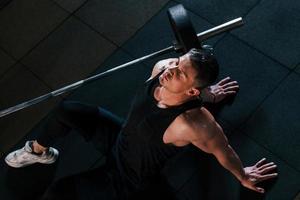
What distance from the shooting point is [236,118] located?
11.0 feet

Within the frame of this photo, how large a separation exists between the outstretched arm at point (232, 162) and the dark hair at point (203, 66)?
0.26 metres

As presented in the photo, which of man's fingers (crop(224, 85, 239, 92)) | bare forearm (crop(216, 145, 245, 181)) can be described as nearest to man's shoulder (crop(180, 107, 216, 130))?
bare forearm (crop(216, 145, 245, 181))

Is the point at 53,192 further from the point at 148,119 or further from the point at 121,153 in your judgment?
the point at 148,119

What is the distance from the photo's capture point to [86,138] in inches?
112

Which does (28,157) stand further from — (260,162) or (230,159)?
(260,162)

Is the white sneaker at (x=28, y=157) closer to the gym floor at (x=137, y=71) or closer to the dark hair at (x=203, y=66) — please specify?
the gym floor at (x=137, y=71)

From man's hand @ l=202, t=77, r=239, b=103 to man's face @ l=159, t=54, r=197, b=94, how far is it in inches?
40.3

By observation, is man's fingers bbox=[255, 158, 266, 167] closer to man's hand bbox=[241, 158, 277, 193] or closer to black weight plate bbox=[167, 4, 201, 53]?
man's hand bbox=[241, 158, 277, 193]

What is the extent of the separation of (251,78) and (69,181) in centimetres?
169

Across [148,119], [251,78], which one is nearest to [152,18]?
[251,78]

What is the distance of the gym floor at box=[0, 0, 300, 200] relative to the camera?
3.21 meters

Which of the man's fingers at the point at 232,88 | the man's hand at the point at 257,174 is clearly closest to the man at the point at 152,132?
the man's hand at the point at 257,174

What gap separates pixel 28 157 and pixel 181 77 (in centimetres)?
150

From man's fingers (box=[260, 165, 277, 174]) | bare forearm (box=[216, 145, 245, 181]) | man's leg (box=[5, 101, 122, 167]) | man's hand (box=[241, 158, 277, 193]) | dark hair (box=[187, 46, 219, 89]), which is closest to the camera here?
dark hair (box=[187, 46, 219, 89])
